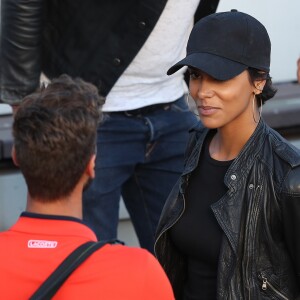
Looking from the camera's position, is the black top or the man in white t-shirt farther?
the man in white t-shirt

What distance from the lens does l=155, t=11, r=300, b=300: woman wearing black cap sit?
309cm

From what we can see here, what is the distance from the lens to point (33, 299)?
2402 mm

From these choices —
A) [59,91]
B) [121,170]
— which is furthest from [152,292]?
[121,170]

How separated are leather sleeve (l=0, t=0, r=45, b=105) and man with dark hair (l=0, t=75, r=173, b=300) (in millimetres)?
1335

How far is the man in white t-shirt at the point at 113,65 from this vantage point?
395 cm

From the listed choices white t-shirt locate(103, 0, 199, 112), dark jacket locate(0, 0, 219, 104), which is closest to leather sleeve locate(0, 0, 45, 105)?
dark jacket locate(0, 0, 219, 104)

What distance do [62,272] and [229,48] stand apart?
1.02 meters

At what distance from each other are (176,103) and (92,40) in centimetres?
49

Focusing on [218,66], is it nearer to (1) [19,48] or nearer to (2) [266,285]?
(2) [266,285]

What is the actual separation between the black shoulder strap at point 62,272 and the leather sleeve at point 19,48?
1567 mm

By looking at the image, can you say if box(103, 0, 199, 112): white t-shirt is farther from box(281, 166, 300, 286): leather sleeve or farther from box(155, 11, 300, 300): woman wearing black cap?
box(281, 166, 300, 286): leather sleeve

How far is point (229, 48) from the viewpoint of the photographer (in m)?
3.13

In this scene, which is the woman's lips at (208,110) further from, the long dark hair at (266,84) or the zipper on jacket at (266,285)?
the zipper on jacket at (266,285)

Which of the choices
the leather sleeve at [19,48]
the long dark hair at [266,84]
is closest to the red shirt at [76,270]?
the long dark hair at [266,84]
